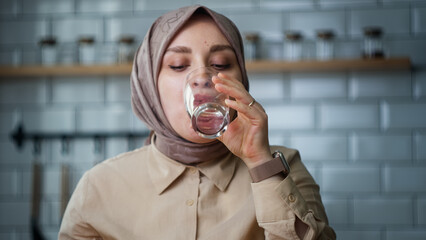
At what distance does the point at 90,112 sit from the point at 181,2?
74cm

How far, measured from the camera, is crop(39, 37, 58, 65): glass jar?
2.58 meters

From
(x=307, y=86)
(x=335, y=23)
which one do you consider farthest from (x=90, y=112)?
(x=335, y=23)

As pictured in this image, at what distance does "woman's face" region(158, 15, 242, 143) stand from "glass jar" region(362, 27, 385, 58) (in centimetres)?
148

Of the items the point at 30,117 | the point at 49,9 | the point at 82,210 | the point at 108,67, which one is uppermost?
the point at 49,9

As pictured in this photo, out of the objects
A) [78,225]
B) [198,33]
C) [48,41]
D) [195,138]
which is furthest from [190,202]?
[48,41]

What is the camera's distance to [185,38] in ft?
3.61

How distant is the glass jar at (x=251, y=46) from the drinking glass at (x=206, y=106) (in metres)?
1.55

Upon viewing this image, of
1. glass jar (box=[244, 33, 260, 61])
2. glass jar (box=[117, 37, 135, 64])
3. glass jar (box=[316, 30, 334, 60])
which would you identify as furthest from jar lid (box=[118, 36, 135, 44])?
glass jar (box=[316, 30, 334, 60])

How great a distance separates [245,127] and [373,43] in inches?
66.9

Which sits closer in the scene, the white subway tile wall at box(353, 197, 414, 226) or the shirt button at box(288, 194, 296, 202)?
the shirt button at box(288, 194, 296, 202)

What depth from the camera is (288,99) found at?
256cm

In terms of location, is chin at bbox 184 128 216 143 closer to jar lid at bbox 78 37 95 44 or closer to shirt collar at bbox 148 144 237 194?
shirt collar at bbox 148 144 237 194

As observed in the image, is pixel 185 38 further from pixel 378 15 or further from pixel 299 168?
pixel 378 15

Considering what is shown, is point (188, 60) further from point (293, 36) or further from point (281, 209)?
point (293, 36)
